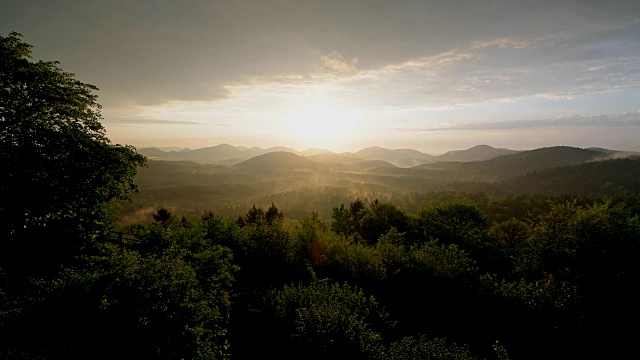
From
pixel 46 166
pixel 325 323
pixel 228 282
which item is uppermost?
pixel 46 166

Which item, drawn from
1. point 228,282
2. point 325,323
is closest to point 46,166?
point 228,282

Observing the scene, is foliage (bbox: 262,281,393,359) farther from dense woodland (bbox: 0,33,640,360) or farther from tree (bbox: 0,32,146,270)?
tree (bbox: 0,32,146,270)

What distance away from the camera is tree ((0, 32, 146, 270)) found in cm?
1806

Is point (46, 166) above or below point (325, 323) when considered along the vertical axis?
above

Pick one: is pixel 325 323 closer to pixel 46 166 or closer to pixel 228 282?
pixel 228 282

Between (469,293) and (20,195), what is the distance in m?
27.7

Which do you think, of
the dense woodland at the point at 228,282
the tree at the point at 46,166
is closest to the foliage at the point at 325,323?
the dense woodland at the point at 228,282

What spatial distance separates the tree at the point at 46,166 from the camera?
1806 centimetres

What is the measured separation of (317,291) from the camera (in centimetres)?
1662

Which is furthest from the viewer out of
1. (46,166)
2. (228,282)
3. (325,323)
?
(46,166)

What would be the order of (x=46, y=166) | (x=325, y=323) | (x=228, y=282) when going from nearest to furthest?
(x=325, y=323) < (x=228, y=282) < (x=46, y=166)

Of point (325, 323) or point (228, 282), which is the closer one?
point (325, 323)

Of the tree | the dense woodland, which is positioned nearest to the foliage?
the dense woodland

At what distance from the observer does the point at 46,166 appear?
19125 mm
